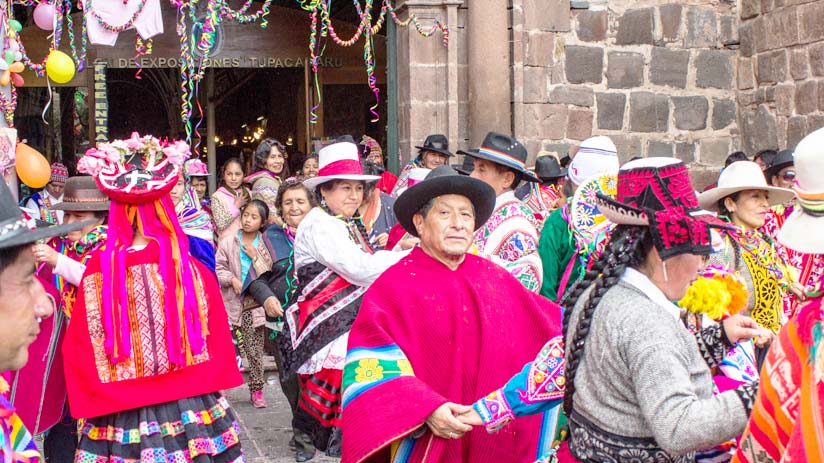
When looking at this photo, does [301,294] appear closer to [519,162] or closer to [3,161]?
[519,162]

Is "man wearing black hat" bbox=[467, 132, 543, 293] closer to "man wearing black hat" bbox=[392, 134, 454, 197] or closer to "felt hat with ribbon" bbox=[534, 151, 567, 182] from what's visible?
"felt hat with ribbon" bbox=[534, 151, 567, 182]

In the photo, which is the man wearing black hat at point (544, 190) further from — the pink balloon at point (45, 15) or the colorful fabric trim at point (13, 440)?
the colorful fabric trim at point (13, 440)

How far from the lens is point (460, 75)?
34.1 ft

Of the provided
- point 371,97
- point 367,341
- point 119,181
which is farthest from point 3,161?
point 371,97

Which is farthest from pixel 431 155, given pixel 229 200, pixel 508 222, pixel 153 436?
pixel 153 436

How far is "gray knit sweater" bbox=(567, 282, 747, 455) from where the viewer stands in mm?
2824

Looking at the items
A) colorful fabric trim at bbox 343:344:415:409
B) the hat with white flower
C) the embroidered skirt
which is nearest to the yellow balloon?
the hat with white flower

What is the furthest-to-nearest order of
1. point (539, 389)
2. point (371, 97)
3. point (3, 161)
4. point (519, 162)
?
point (371, 97) < point (3, 161) < point (519, 162) < point (539, 389)

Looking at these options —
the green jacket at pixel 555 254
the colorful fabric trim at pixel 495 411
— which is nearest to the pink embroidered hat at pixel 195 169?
the green jacket at pixel 555 254

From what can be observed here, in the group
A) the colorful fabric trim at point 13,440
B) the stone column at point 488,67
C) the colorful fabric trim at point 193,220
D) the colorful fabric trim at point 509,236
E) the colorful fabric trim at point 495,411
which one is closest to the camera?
the colorful fabric trim at point 13,440

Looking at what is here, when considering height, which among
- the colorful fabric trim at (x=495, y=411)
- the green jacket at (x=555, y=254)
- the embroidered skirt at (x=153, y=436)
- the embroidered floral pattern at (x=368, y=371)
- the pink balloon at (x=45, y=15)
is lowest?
the embroidered skirt at (x=153, y=436)

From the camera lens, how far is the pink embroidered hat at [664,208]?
3.06 m

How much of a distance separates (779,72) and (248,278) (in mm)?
5663

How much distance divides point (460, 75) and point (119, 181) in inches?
224
